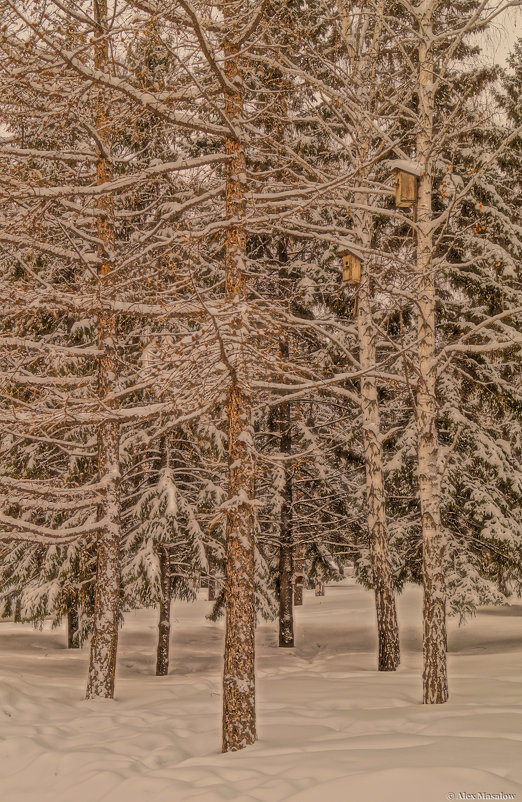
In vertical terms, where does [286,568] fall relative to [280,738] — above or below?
above

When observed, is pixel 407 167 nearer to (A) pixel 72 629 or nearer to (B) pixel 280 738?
(B) pixel 280 738

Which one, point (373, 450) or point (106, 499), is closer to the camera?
point (106, 499)

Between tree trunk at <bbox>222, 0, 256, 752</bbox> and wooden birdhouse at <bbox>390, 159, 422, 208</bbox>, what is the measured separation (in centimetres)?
178

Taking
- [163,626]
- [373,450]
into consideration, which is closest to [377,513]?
[373,450]

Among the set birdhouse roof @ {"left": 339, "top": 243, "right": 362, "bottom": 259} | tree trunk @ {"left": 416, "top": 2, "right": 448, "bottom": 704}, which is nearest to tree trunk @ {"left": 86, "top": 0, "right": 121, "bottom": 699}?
birdhouse roof @ {"left": 339, "top": 243, "right": 362, "bottom": 259}

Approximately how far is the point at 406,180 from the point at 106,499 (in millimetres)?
5492

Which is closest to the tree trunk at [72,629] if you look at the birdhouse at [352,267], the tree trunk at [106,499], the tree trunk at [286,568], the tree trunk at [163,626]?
the tree trunk at [163,626]

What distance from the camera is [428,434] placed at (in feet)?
23.7

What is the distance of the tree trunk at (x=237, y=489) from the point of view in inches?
230

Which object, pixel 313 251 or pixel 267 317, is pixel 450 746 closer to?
pixel 267 317

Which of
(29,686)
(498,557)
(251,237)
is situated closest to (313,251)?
(251,237)

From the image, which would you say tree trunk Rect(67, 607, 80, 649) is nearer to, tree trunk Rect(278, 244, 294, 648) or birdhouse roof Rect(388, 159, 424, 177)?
tree trunk Rect(278, 244, 294, 648)

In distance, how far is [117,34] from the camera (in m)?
6.52

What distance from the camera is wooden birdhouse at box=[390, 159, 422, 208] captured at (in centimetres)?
730
